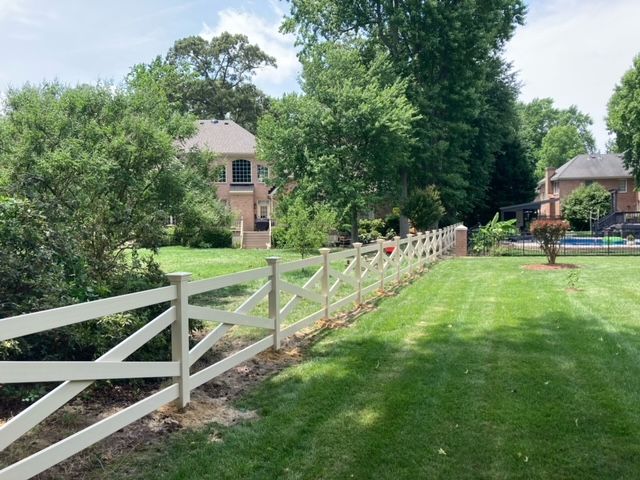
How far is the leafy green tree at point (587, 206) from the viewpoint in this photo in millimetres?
41438

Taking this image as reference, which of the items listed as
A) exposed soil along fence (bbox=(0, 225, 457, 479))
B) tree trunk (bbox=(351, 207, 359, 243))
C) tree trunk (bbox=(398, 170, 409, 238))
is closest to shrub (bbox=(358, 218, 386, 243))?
tree trunk (bbox=(398, 170, 409, 238))

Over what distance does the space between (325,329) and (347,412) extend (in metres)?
3.52

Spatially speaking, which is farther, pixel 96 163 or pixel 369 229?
pixel 369 229

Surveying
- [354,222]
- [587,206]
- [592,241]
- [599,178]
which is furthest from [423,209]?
[599,178]

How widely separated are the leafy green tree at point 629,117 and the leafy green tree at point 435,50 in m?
11.2

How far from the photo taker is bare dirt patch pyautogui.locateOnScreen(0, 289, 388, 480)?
3633 mm

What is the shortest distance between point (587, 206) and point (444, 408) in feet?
140

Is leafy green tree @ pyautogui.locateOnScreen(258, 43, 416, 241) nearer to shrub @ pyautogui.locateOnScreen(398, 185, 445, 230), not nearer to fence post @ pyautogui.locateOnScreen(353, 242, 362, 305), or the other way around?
shrub @ pyautogui.locateOnScreen(398, 185, 445, 230)

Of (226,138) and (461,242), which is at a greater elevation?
(226,138)

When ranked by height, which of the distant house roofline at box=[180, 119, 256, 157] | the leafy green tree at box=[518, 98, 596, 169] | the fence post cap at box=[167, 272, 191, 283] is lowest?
the fence post cap at box=[167, 272, 191, 283]

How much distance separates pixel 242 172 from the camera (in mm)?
40031

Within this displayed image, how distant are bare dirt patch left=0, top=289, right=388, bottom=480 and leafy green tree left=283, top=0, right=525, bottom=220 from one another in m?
25.3

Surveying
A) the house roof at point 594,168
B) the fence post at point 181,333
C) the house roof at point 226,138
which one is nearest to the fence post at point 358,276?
the fence post at point 181,333

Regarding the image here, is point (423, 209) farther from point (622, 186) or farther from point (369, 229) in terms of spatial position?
point (622, 186)
